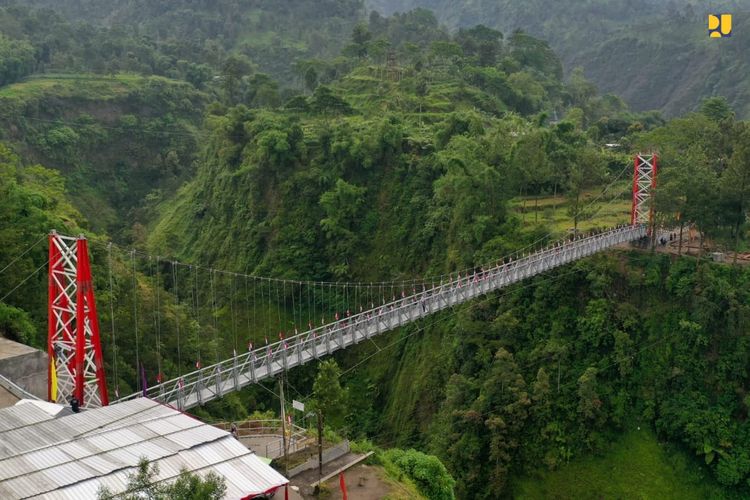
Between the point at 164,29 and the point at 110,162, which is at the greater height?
the point at 164,29

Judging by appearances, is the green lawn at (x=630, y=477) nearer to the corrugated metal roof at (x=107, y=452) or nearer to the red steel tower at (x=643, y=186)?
the red steel tower at (x=643, y=186)

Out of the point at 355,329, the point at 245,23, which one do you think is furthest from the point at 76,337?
the point at 245,23

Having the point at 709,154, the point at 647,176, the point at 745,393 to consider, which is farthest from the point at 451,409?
the point at 709,154

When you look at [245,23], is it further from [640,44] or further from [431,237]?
[431,237]

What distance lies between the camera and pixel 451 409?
965 inches

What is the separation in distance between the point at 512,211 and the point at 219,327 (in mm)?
13839

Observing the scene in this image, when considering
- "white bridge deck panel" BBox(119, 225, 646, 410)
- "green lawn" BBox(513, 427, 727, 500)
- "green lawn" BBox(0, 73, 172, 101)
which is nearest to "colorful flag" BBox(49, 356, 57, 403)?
"white bridge deck panel" BBox(119, 225, 646, 410)

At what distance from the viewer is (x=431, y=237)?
3384cm

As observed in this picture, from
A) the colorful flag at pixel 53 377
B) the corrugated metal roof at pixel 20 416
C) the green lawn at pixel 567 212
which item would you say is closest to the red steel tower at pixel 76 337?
the colorful flag at pixel 53 377

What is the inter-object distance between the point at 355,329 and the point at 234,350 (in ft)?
10.5

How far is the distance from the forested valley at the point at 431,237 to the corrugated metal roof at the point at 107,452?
4268 mm

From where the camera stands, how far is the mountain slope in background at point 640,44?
8306 centimetres

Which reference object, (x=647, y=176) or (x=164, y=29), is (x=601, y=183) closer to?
(x=647, y=176)

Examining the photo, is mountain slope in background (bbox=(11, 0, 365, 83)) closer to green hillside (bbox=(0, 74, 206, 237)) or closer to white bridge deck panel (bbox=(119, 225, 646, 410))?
green hillside (bbox=(0, 74, 206, 237))
